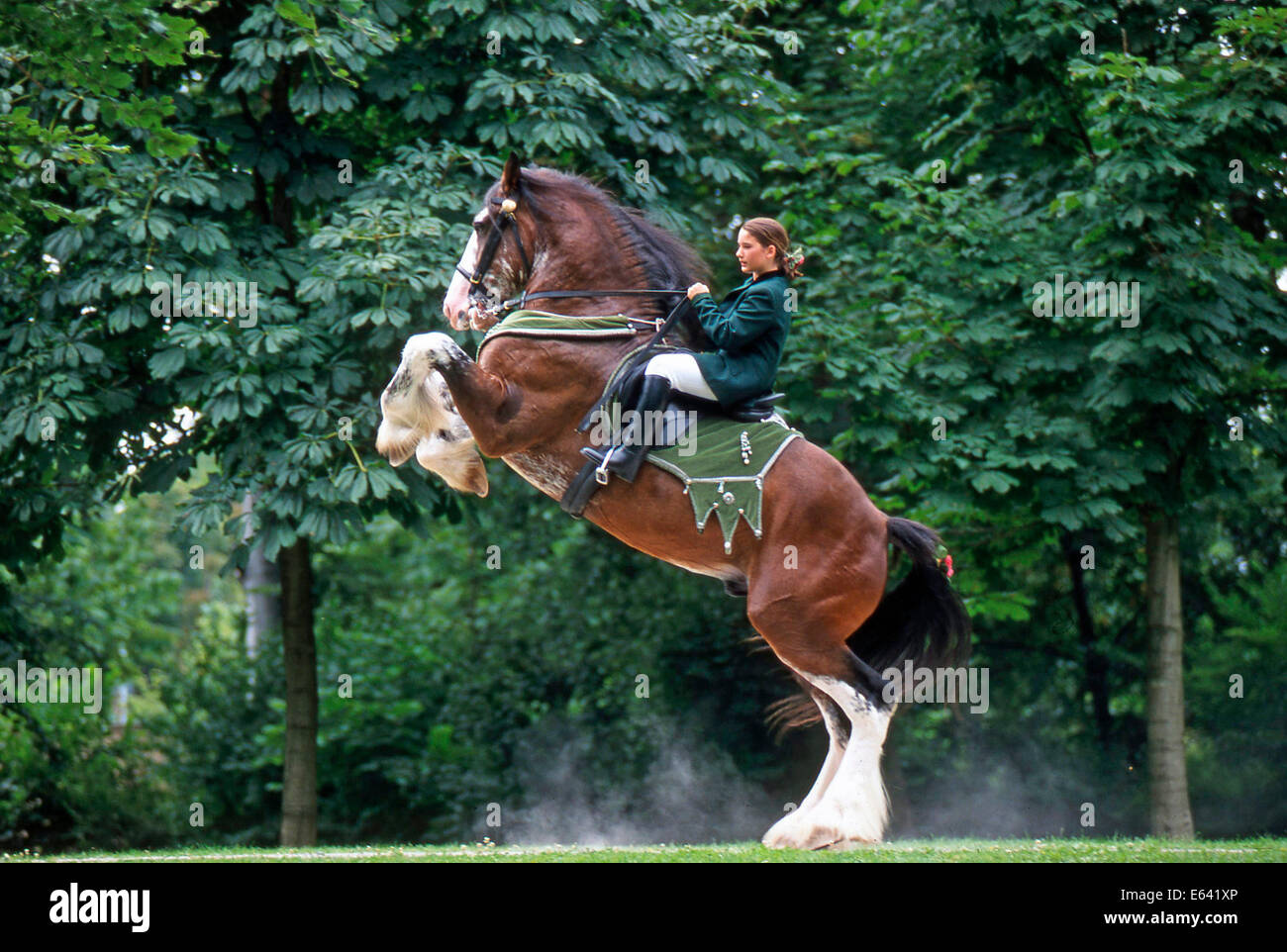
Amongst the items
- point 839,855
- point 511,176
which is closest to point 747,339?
point 511,176

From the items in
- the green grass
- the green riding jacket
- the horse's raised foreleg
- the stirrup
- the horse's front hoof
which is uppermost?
the green riding jacket

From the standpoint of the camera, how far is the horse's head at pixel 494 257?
7203 mm

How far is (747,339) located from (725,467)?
667mm

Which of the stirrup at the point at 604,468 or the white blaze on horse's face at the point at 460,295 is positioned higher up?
the white blaze on horse's face at the point at 460,295

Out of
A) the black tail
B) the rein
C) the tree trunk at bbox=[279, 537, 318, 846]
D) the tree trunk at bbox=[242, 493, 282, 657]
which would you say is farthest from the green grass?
the tree trunk at bbox=[242, 493, 282, 657]

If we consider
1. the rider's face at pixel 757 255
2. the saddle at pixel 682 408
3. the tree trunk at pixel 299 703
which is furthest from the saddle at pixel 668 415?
the tree trunk at pixel 299 703

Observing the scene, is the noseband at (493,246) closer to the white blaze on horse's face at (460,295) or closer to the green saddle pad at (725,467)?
the white blaze on horse's face at (460,295)

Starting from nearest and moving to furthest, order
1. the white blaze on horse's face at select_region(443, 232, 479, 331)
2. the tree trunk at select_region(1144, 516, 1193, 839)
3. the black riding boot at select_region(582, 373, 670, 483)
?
the black riding boot at select_region(582, 373, 670, 483) → the white blaze on horse's face at select_region(443, 232, 479, 331) → the tree trunk at select_region(1144, 516, 1193, 839)

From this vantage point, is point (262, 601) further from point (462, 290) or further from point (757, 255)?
point (757, 255)

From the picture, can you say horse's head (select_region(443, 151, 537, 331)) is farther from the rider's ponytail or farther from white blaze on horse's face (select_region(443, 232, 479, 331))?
the rider's ponytail

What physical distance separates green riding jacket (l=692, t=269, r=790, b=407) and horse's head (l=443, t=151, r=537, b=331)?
100 centimetres

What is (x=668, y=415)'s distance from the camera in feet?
22.8

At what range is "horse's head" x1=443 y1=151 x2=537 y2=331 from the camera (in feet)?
23.6

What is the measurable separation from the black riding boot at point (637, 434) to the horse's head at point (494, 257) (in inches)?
40.3
